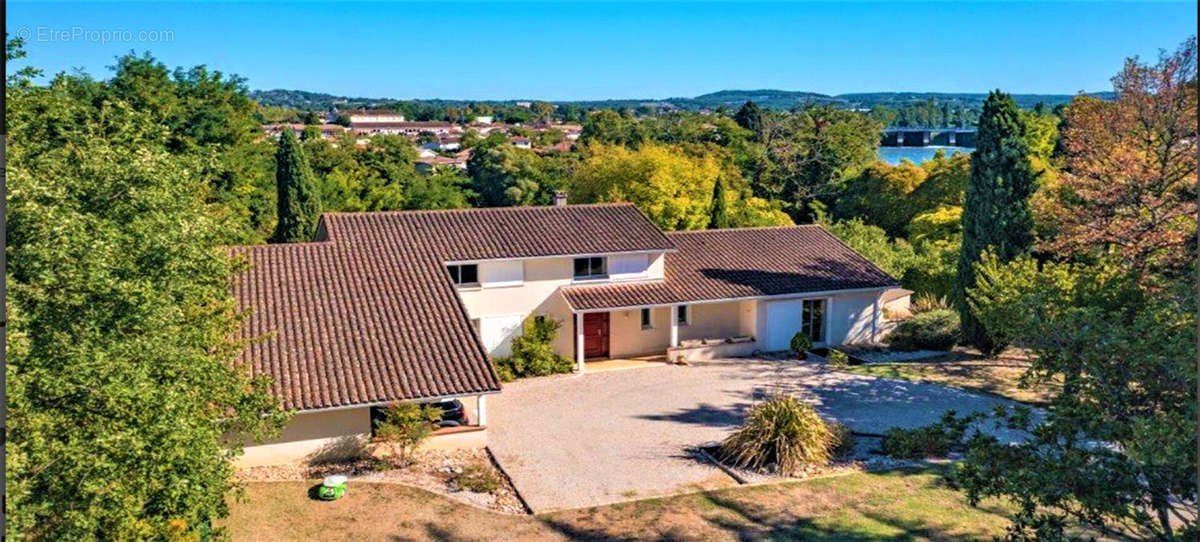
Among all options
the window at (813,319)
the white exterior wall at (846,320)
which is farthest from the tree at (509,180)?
the white exterior wall at (846,320)

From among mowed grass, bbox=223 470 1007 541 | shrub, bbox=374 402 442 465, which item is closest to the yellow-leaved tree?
shrub, bbox=374 402 442 465

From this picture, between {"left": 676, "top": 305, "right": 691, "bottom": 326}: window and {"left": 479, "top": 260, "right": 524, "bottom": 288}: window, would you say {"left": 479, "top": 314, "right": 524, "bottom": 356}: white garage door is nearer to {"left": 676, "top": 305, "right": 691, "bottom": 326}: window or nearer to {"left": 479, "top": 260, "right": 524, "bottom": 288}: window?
{"left": 479, "top": 260, "right": 524, "bottom": 288}: window

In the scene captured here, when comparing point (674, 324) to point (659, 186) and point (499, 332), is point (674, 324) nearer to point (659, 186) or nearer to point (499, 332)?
point (499, 332)

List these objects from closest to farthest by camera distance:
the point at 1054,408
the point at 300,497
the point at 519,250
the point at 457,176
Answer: the point at 1054,408 < the point at 300,497 < the point at 519,250 < the point at 457,176

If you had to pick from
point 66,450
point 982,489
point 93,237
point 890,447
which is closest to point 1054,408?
point 982,489

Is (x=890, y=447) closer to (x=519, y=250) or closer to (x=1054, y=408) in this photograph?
(x=1054, y=408)
